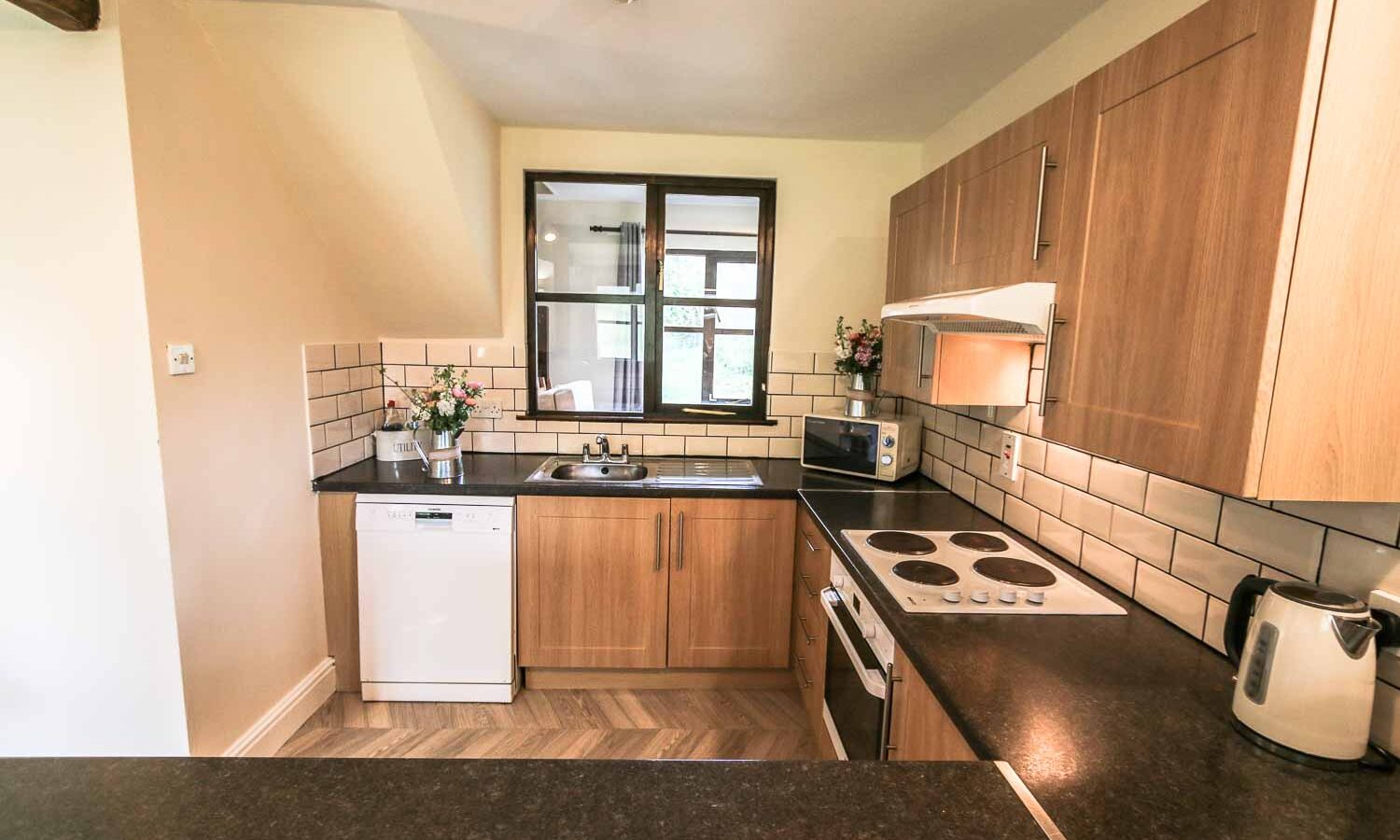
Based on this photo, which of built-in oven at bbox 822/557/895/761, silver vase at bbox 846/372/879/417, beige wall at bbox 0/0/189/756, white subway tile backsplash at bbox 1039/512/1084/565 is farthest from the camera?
silver vase at bbox 846/372/879/417

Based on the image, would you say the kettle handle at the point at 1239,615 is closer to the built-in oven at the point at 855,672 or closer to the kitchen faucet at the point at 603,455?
the built-in oven at the point at 855,672

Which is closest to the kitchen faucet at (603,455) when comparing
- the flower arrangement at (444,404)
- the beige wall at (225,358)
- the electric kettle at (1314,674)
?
the flower arrangement at (444,404)

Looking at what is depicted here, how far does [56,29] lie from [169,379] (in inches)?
34.4

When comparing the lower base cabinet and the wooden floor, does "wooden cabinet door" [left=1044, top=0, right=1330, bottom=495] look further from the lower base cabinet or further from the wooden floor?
the wooden floor

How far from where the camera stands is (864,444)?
253cm

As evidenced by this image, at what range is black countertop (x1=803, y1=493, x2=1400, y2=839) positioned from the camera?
0.81m

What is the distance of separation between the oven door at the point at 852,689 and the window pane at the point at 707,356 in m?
1.34

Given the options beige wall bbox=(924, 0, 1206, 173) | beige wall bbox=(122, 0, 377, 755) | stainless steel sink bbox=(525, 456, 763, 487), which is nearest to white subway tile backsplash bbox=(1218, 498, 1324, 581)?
beige wall bbox=(924, 0, 1206, 173)

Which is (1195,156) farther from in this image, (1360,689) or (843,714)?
(843,714)

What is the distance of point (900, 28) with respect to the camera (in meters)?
1.78

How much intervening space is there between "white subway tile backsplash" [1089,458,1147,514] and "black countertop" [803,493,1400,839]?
0.24 metres

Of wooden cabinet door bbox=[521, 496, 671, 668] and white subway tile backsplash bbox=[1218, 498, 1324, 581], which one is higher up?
white subway tile backsplash bbox=[1218, 498, 1324, 581]

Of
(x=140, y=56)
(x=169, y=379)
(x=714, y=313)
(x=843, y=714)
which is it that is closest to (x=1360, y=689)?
(x=843, y=714)

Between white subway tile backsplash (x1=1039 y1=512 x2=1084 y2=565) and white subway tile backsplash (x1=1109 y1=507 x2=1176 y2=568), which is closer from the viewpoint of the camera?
white subway tile backsplash (x1=1109 y1=507 x2=1176 y2=568)
